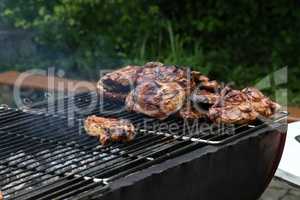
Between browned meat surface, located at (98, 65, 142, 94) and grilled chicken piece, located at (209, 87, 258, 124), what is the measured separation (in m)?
0.62

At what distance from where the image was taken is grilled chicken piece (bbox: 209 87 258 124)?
3.42m

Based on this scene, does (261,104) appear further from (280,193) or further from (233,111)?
(280,193)

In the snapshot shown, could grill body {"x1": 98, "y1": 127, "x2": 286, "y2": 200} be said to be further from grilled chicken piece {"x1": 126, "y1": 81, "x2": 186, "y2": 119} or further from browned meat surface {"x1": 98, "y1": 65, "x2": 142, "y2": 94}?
browned meat surface {"x1": 98, "y1": 65, "x2": 142, "y2": 94}

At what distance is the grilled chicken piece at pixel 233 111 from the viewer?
134 inches

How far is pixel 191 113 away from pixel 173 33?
5702 millimetres

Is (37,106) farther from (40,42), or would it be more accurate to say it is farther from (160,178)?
(40,42)

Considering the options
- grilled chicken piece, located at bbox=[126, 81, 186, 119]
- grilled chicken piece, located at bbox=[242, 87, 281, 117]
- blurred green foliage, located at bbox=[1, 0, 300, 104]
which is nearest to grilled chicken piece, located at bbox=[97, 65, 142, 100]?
grilled chicken piece, located at bbox=[126, 81, 186, 119]

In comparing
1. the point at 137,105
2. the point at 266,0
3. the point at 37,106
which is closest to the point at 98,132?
the point at 137,105

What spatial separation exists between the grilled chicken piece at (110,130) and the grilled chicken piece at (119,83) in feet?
1.95

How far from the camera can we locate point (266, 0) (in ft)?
29.1

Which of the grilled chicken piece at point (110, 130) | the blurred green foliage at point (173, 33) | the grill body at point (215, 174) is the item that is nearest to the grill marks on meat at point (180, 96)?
the grill body at point (215, 174)

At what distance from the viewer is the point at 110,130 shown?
122 inches

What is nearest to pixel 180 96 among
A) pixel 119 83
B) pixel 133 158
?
pixel 119 83

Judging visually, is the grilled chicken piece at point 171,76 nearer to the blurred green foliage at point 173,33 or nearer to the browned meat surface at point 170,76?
the browned meat surface at point 170,76
